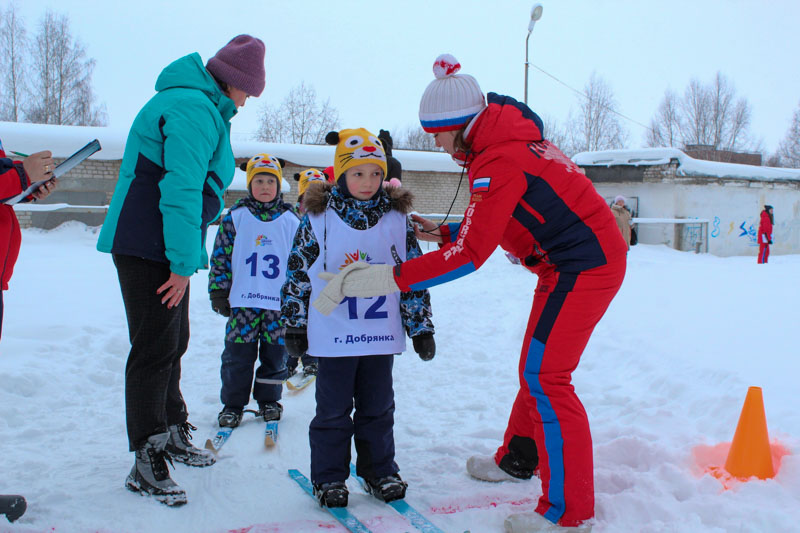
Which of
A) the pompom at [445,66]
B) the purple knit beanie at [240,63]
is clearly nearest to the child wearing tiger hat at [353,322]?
the pompom at [445,66]

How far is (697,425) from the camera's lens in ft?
11.1

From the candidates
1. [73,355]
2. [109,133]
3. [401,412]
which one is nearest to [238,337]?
[401,412]

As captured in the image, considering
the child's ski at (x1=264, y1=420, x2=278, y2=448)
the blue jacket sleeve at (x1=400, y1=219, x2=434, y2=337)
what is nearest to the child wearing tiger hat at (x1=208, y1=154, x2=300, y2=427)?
the child's ski at (x1=264, y1=420, x2=278, y2=448)

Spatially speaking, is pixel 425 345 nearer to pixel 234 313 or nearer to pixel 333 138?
pixel 333 138

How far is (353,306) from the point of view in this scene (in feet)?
9.00

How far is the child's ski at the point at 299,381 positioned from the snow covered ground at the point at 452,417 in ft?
0.39

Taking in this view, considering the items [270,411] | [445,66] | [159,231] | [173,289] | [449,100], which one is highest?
[445,66]

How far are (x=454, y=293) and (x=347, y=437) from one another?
702 centimetres

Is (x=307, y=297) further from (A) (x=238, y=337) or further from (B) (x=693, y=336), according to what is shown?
(B) (x=693, y=336)

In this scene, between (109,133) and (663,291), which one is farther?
(109,133)

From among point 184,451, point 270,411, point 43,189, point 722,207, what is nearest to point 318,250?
point 43,189

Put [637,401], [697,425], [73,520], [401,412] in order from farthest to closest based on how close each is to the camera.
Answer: [401,412], [637,401], [697,425], [73,520]

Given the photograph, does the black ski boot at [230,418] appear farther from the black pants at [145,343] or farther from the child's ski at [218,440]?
the black pants at [145,343]

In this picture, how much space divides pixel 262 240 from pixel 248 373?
0.97 meters
